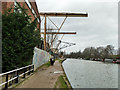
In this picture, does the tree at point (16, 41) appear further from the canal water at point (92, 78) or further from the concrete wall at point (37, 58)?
the canal water at point (92, 78)

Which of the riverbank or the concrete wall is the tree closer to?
the riverbank

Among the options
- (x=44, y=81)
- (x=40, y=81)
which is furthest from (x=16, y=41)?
(x=44, y=81)

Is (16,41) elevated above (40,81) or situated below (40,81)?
above

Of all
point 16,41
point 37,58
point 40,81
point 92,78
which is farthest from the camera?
point 37,58

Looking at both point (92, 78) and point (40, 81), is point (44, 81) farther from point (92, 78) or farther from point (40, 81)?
Result: point (92, 78)

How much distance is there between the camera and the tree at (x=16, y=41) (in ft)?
27.5

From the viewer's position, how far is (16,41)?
344 inches

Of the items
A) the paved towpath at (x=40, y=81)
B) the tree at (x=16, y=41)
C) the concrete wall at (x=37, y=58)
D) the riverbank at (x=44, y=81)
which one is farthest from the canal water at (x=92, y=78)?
the tree at (x=16, y=41)

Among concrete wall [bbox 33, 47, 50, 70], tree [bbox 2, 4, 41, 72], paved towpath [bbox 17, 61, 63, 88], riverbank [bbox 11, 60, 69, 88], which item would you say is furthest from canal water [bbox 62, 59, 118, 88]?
tree [bbox 2, 4, 41, 72]

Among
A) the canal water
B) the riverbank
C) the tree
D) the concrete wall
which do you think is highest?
the tree

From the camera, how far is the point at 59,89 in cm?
577

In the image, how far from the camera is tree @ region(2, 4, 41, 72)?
8391mm

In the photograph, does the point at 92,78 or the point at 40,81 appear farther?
the point at 92,78

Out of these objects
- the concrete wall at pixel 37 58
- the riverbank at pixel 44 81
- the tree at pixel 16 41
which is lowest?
the riverbank at pixel 44 81
